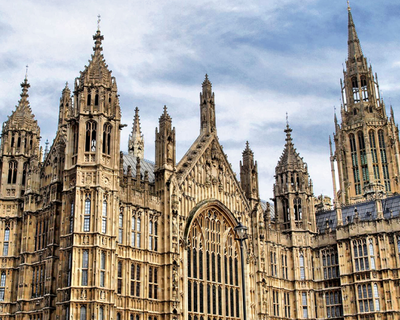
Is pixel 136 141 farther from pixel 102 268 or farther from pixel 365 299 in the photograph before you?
pixel 102 268

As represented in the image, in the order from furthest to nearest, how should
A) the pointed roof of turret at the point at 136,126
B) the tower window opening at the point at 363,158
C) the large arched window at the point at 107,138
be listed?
the tower window opening at the point at 363,158, the pointed roof of turret at the point at 136,126, the large arched window at the point at 107,138

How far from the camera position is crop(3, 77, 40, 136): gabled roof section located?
61.1 metres

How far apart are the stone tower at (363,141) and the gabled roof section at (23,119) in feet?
245

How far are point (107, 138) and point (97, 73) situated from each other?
6.75 metres

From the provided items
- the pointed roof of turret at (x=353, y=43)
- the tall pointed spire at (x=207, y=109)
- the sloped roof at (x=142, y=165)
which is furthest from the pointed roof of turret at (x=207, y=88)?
the pointed roof of turret at (x=353, y=43)

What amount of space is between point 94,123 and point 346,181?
266 ft

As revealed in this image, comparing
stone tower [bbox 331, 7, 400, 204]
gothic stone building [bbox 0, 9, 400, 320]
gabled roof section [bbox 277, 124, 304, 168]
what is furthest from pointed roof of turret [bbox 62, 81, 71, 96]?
stone tower [bbox 331, 7, 400, 204]

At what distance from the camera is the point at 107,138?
53.0 metres

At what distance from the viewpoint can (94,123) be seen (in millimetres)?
52625

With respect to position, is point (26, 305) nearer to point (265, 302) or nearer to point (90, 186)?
point (90, 186)

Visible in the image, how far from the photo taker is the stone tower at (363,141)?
118688 millimetres

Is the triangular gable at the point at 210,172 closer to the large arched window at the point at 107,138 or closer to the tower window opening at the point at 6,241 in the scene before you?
the large arched window at the point at 107,138

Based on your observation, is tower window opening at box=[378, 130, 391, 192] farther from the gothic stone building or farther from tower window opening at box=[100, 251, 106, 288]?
tower window opening at box=[100, 251, 106, 288]

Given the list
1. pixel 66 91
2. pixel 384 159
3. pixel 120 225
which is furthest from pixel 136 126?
pixel 384 159
